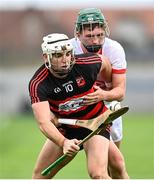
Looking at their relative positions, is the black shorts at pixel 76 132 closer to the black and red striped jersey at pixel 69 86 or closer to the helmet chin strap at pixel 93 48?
the black and red striped jersey at pixel 69 86

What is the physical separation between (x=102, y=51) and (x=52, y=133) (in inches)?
47.4

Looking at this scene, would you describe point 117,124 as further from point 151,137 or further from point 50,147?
point 151,137

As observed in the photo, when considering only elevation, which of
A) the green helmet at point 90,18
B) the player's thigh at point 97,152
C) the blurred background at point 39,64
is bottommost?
the blurred background at point 39,64

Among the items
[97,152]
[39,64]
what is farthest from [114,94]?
[39,64]

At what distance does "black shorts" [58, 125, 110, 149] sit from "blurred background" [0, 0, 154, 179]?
→ 5.62m

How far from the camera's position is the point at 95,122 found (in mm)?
Result: 8703

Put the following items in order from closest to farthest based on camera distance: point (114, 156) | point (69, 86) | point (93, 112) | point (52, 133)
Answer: point (52, 133), point (69, 86), point (93, 112), point (114, 156)

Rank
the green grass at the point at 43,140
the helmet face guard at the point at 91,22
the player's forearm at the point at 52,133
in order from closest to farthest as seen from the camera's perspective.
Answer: the player's forearm at the point at 52,133 < the helmet face guard at the point at 91,22 < the green grass at the point at 43,140

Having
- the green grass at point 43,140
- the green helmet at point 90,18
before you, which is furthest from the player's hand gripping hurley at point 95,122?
the green grass at point 43,140

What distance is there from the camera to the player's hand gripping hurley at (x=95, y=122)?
8.45 metres

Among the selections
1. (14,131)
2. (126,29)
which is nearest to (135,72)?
(126,29)

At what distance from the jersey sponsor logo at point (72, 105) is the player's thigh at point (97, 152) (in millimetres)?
342

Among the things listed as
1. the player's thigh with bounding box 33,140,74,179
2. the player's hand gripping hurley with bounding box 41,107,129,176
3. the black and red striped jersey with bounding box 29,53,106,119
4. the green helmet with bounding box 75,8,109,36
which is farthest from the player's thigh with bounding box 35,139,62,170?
the green helmet with bounding box 75,8,109,36

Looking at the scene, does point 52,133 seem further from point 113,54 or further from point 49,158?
point 113,54
